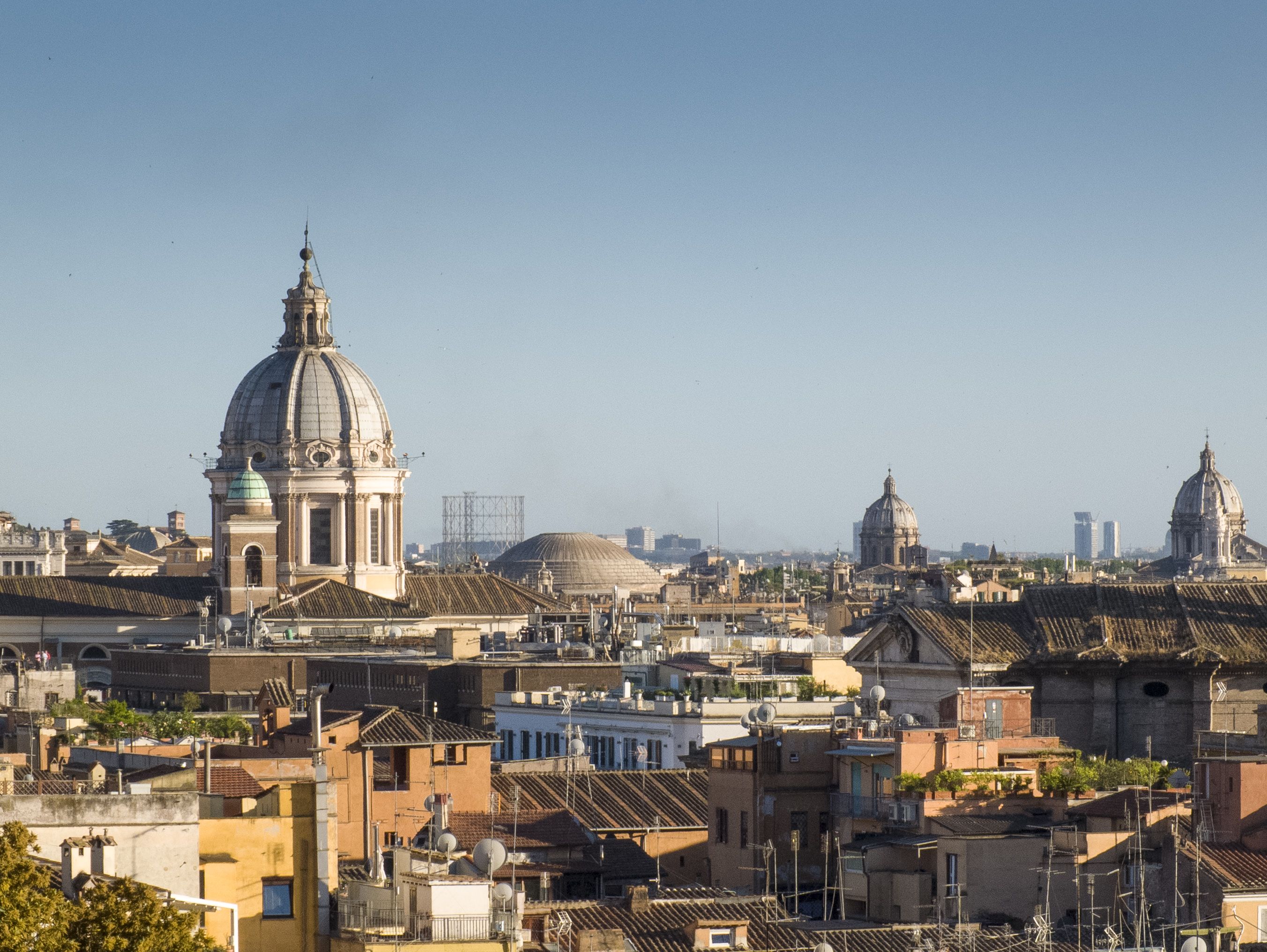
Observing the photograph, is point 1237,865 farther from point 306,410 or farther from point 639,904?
point 306,410

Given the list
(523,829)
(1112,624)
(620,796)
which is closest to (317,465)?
(1112,624)

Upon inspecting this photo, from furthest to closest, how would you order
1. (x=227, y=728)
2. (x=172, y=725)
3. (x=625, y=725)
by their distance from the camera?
1. (x=625, y=725)
2. (x=227, y=728)
3. (x=172, y=725)

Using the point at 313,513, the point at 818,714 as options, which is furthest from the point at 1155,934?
the point at 313,513

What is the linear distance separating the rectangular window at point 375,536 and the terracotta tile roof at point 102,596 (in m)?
6.86

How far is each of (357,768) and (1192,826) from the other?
11.0 metres

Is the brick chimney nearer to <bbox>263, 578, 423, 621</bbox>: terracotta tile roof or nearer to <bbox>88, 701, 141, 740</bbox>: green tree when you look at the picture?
<bbox>88, 701, 141, 740</bbox>: green tree

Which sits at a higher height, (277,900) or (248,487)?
(248,487)

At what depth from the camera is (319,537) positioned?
119750mm

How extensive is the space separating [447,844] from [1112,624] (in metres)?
35.7

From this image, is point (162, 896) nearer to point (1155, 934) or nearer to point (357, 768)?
point (1155, 934)

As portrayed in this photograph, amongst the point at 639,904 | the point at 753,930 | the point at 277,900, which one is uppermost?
the point at 277,900

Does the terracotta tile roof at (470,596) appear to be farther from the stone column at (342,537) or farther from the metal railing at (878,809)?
the metal railing at (878,809)

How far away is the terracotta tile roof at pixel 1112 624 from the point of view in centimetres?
5981

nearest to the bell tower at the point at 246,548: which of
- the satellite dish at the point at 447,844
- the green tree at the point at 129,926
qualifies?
the satellite dish at the point at 447,844
